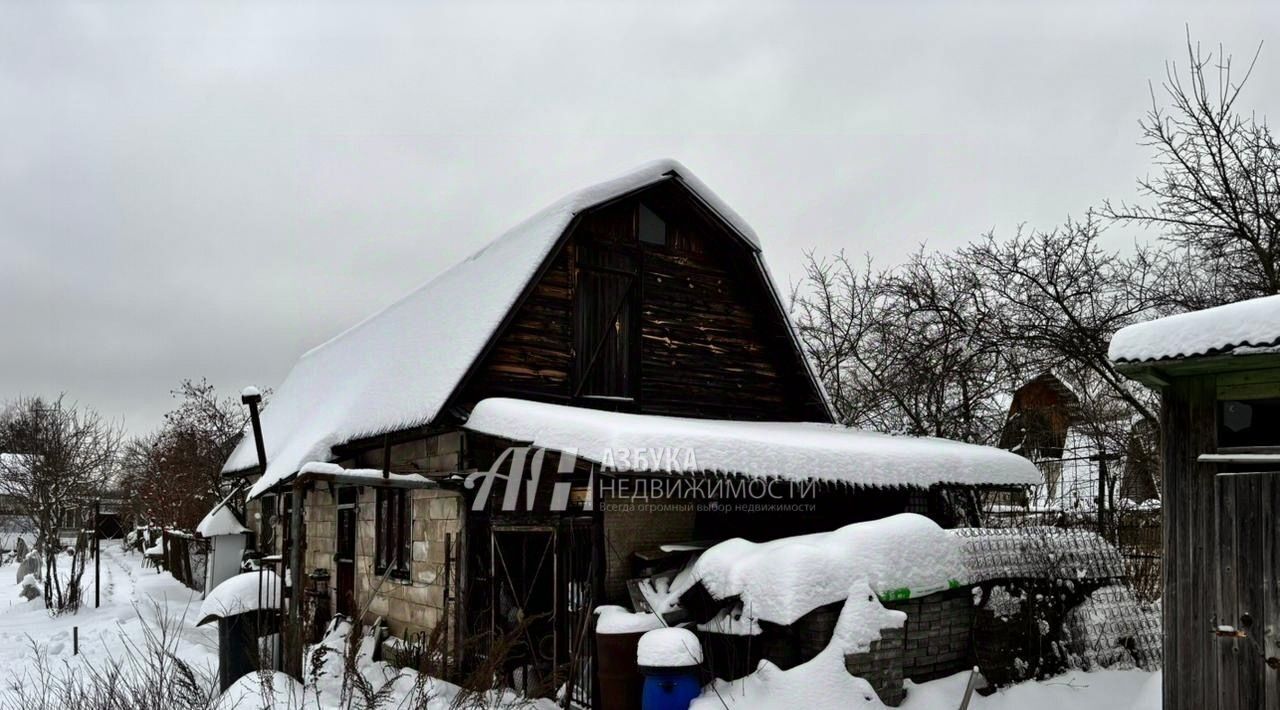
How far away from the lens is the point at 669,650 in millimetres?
6887

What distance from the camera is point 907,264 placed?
685 inches

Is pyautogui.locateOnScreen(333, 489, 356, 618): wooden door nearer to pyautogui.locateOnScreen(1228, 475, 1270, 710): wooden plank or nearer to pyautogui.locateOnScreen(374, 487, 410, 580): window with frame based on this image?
pyautogui.locateOnScreen(374, 487, 410, 580): window with frame

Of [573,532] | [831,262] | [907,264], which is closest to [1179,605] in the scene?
[573,532]

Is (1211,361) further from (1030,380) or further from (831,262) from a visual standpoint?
(831,262)

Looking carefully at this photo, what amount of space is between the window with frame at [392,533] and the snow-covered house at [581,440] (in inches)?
1.2

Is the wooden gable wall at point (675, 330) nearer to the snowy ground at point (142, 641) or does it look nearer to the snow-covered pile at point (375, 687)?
the snow-covered pile at point (375, 687)

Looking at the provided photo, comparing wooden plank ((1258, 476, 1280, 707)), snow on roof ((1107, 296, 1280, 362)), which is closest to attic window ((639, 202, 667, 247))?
snow on roof ((1107, 296, 1280, 362))

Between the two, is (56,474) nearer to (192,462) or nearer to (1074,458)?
(192,462)

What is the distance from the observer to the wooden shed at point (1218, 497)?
5723 millimetres

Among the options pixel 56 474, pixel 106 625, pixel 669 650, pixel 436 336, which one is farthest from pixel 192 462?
pixel 669 650

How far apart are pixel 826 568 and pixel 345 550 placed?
8790mm

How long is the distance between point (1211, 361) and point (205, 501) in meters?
28.1

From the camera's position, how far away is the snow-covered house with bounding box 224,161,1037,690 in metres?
8.58

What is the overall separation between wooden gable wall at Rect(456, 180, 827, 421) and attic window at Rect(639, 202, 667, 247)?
8cm
